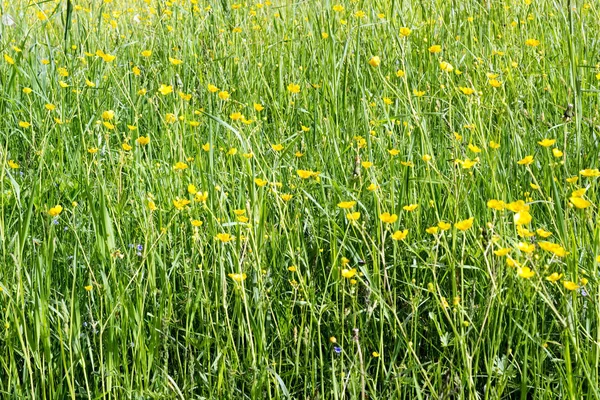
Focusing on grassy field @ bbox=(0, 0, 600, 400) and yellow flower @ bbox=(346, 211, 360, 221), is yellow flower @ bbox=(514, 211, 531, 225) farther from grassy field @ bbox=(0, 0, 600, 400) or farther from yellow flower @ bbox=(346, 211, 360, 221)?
yellow flower @ bbox=(346, 211, 360, 221)

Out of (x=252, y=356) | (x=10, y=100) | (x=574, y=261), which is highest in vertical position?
(x=10, y=100)

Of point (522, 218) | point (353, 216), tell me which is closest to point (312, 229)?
point (353, 216)

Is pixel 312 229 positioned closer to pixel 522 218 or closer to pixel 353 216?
pixel 353 216

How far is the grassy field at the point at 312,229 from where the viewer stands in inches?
56.6

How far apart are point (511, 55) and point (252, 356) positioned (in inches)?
72.2

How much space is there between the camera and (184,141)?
228cm

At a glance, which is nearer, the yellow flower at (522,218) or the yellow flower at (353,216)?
the yellow flower at (522,218)

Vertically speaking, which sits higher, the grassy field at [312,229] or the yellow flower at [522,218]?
the yellow flower at [522,218]

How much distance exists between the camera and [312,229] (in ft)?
6.22

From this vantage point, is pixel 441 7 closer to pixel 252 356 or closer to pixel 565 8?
pixel 565 8

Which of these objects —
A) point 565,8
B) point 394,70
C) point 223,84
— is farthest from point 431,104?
point 565,8

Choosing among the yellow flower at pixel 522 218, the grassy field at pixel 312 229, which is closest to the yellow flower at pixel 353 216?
the grassy field at pixel 312 229

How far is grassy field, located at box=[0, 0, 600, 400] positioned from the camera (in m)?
1.44

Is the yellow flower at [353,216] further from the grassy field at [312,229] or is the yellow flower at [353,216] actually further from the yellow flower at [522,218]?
the yellow flower at [522,218]
